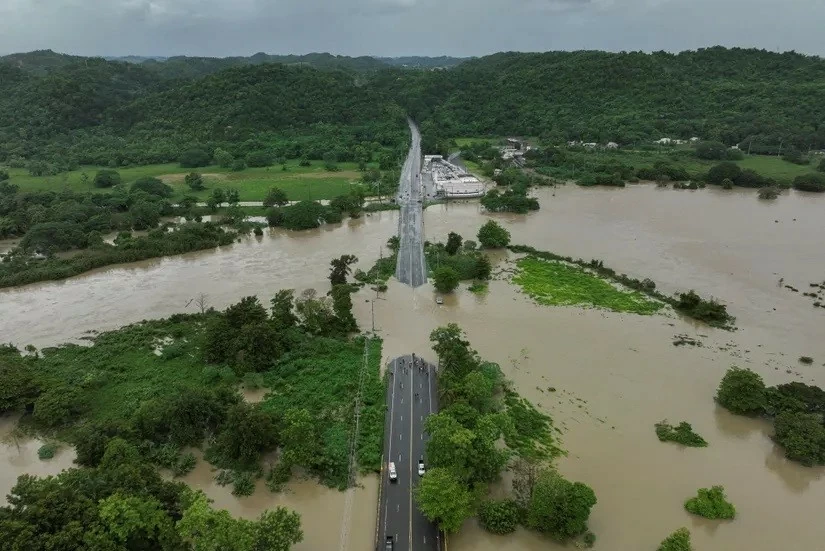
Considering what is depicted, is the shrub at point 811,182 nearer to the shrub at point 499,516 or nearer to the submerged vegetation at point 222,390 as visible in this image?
the submerged vegetation at point 222,390

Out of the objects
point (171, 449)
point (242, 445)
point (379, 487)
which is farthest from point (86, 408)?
point (379, 487)

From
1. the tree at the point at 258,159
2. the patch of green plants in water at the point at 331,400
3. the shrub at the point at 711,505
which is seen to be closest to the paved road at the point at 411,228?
the patch of green plants in water at the point at 331,400

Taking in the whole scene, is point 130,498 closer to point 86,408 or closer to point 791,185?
point 86,408

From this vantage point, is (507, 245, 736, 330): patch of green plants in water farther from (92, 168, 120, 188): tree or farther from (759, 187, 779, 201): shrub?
(92, 168, 120, 188): tree

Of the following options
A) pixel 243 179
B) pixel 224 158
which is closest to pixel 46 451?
pixel 243 179

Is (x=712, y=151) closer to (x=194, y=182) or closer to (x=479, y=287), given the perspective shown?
(x=479, y=287)

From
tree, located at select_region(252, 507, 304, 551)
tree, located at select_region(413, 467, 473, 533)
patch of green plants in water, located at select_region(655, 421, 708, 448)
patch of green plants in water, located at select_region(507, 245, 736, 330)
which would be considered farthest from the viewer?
patch of green plants in water, located at select_region(507, 245, 736, 330)

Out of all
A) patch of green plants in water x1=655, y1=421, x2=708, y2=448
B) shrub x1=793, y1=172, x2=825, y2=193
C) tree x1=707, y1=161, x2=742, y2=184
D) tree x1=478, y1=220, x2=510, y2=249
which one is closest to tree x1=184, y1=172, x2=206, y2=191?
tree x1=478, y1=220, x2=510, y2=249
